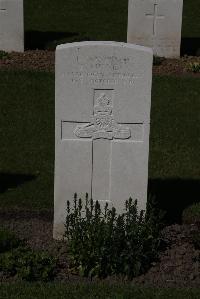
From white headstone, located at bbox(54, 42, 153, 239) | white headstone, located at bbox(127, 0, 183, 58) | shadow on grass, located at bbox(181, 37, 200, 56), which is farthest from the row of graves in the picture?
shadow on grass, located at bbox(181, 37, 200, 56)

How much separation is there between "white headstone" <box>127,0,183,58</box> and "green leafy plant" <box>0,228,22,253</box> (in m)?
10.0

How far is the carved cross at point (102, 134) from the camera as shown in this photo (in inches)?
304

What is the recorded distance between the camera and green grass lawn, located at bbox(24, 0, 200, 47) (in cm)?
A: 2067

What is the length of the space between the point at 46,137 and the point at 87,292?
215 inches

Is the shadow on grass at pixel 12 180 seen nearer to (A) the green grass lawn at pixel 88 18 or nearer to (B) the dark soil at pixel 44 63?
(B) the dark soil at pixel 44 63

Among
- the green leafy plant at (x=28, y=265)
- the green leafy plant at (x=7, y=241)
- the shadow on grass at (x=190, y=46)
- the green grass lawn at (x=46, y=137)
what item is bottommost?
the green leafy plant at (x=28, y=265)

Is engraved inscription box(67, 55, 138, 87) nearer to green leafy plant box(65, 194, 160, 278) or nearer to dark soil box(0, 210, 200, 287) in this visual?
green leafy plant box(65, 194, 160, 278)

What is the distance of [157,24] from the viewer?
1700cm

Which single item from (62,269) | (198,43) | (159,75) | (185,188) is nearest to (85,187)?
(62,269)

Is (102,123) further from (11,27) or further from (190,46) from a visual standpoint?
(190,46)

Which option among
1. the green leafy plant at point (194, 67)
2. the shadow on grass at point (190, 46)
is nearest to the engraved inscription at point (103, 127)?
the green leafy plant at point (194, 67)

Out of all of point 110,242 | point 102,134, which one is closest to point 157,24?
point 102,134

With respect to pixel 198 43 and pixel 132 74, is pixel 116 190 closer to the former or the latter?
pixel 132 74

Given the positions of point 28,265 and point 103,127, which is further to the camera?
point 103,127
